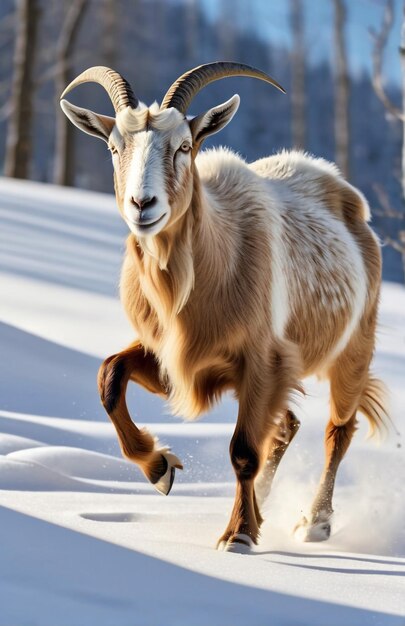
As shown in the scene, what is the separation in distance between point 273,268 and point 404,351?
357cm

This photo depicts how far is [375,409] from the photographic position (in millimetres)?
5766

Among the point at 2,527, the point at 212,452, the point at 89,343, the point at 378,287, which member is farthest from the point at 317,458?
the point at 2,527

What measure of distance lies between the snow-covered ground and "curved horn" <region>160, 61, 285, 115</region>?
63.1 inches

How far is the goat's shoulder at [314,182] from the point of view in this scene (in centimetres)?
529

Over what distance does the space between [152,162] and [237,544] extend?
4.77 feet

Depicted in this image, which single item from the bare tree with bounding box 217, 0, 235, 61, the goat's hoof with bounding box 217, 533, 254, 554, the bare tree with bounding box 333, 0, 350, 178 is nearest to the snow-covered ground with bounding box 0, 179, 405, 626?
the goat's hoof with bounding box 217, 533, 254, 554

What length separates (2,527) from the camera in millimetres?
3281

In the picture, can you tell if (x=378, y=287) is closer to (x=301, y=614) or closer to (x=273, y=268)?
(x=273, y=268)

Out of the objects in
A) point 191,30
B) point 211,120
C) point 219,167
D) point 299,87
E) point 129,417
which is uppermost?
point 211,120

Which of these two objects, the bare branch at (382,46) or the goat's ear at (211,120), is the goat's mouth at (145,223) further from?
the bare branch at (382,46)

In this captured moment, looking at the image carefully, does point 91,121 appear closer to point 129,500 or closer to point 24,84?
point 129,500

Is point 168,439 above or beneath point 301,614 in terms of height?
beneath

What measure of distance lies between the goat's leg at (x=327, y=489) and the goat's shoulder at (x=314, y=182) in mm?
1079

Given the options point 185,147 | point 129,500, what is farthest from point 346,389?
point 185,147
